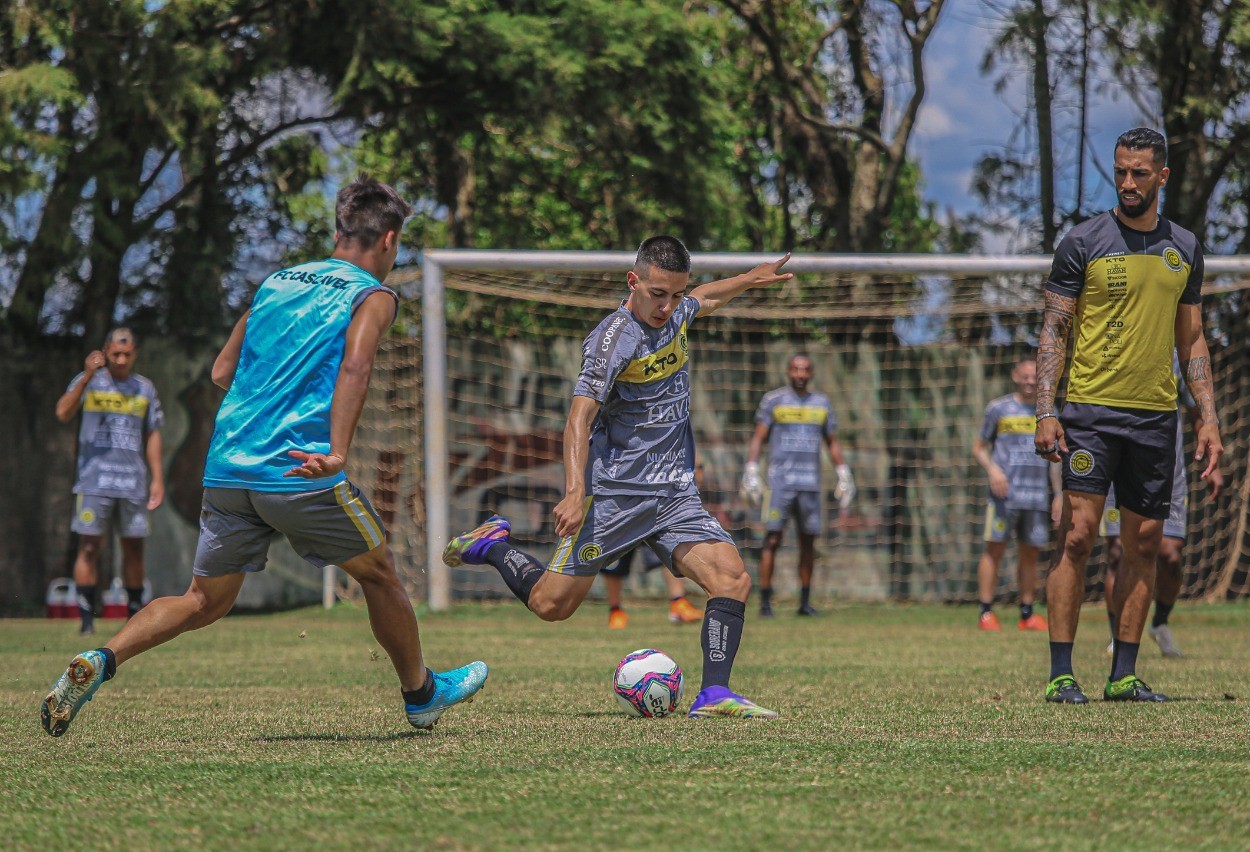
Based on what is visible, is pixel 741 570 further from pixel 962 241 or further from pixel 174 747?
pixel 962 241

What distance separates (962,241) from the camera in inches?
762

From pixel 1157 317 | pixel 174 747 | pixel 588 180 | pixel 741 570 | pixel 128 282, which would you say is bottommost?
pixel 174 747

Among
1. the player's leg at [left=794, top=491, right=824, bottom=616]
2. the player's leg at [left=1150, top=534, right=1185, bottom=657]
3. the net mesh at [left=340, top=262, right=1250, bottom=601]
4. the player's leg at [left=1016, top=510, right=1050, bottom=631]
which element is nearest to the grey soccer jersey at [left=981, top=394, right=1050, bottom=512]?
the player's leg at [left=1016, top=510, right=1050, bottom=631]

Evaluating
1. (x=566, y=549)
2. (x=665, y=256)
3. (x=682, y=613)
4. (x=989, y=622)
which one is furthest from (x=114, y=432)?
(x=989, y=622)

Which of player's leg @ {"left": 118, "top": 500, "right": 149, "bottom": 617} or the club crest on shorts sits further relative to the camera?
player's leg @ {"left": 118, "top": 500, "right": 149, "bottom": 617}

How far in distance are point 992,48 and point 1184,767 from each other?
13.1 metres

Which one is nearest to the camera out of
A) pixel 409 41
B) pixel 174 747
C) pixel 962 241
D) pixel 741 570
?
pixel 174 747

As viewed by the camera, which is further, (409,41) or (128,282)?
(128,282)

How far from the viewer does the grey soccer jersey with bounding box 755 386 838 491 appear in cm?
1380

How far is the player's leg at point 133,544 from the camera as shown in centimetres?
1165

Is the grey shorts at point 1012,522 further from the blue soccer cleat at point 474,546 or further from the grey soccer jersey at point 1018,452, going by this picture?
the blue soccer cleat at point 474,546

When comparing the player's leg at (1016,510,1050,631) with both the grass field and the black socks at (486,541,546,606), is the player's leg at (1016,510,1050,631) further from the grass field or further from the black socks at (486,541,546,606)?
the black socks at (486,541,546,606)

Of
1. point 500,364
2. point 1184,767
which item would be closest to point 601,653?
point 1184,767

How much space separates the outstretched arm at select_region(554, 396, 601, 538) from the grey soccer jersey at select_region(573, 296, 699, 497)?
4.5 inches
